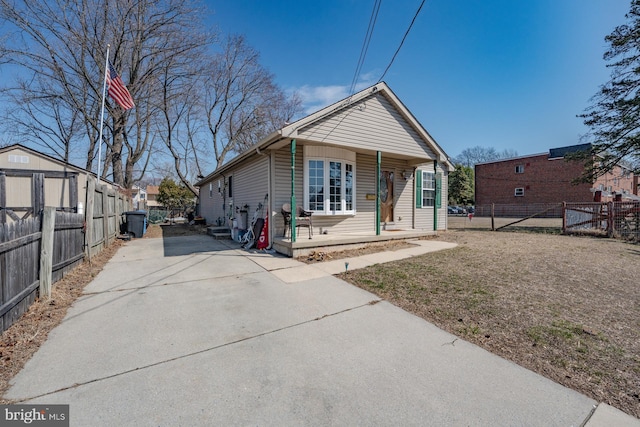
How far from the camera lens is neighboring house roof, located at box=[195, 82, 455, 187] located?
273 inches

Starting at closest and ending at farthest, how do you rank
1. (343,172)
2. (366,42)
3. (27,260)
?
(27,260) → (366,42) → (343,172)

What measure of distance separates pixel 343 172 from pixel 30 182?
11253 mm

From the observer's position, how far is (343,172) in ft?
28.6

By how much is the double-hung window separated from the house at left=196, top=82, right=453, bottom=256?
0.33 metres

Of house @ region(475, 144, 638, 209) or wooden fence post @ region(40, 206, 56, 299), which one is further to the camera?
house @ region(475, 144, 638, 209)

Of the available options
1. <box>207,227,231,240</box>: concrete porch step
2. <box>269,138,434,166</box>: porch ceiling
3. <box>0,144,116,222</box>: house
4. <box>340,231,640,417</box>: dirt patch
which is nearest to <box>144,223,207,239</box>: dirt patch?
<box>207,227,231,240</box>: concrete porch step

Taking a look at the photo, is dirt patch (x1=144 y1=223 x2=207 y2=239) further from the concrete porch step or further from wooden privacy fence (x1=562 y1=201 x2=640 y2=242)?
wooden privacy fence (x1=562 y1=201 x2=640 y2=242)

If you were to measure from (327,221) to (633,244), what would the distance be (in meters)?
10.2

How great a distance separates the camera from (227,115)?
A: 25984 millimetres

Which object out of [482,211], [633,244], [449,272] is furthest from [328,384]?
[482,211]

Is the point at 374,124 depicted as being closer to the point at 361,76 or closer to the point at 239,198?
Result: the point at 361,76

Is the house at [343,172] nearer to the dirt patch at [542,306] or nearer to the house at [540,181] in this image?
the dirt patch at [542,306]

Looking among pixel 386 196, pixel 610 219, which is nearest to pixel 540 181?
pixel 610 219

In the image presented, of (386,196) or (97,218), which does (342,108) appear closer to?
(386,196)
